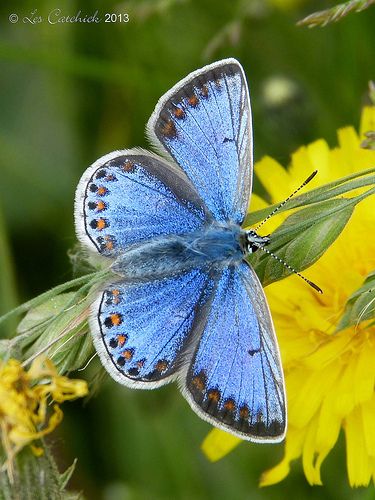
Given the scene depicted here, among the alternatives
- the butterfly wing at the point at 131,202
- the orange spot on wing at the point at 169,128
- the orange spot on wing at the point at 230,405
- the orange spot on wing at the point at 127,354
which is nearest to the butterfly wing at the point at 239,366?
the orange spot on wing at the point at 230,405

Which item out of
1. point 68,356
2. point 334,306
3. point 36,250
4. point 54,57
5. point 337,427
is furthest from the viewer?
point 36,250

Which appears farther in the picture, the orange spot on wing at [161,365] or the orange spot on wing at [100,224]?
the orange spot on wing at [100,224]

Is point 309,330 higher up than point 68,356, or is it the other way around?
point 68,356

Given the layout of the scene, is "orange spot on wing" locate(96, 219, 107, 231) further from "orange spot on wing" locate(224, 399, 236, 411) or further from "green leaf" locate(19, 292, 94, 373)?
"orange spot on wing" locate(224, 399, 236, 411)

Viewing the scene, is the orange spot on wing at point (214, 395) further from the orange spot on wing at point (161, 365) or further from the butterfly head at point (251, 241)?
the butterfly head at point (251, 241)

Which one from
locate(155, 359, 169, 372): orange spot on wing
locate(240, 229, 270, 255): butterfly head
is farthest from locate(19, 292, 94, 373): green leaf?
locate(240, 229, 270, 255): butterfly head

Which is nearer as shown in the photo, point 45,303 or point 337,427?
point 45,303

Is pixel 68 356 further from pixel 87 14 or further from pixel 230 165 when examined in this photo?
pixel 87 14

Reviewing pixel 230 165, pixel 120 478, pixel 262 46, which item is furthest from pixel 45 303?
pixel 262 46
